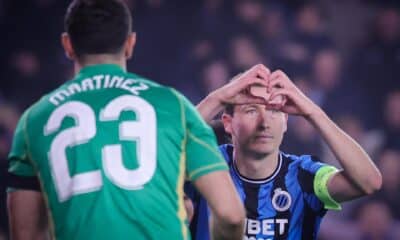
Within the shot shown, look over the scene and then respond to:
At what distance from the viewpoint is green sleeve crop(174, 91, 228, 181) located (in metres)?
2.25

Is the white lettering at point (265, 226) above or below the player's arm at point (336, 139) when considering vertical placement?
below

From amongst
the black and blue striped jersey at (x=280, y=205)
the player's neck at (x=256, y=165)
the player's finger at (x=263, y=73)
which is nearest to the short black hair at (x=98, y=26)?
the player's finger at (x=263, y=73)

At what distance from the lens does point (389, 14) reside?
6.61 m

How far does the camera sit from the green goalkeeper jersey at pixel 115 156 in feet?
7.21

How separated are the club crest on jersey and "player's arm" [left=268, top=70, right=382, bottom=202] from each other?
1.16ft

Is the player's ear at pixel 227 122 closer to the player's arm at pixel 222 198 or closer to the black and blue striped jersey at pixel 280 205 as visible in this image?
the black and blue striped jersey at pixel 280 205

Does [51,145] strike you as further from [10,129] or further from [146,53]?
[146,53]

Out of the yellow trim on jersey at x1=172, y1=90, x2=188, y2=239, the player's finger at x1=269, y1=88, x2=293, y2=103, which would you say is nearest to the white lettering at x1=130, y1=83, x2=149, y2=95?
the yellow trim on jersey at x1=172, y1=90, x2=188, y2=239

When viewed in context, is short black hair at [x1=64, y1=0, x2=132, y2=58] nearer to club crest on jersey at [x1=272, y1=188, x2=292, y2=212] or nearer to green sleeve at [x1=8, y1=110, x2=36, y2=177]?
green sleeve at [x1=8, y1=110, x2=36, y2=177]

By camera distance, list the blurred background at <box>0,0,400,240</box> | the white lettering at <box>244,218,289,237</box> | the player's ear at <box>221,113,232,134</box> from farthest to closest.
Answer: the blurred background at <box>0,0,400,240</box>
the player's ear at <box>221,113,232,134</box>
the white lettering at <box>244,218,289,237</box>

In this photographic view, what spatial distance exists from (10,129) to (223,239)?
392 centimetres

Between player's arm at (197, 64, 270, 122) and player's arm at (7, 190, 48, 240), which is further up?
player's arm at (197, 64, 270, 122)

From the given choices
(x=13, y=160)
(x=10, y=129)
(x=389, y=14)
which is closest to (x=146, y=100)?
(x=13, y=160)

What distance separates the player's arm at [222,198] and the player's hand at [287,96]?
2.48 ft
